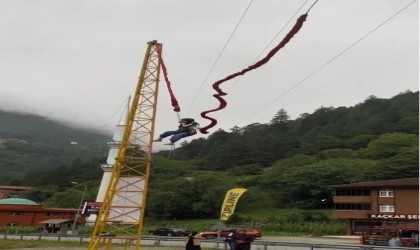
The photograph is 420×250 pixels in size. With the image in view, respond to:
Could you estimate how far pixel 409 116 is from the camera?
11406 cm

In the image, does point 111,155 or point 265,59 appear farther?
point 111,155

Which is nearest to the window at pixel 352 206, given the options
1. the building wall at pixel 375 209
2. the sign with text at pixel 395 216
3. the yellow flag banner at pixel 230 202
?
the building wall at pixel 375 209

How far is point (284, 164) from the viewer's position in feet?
287

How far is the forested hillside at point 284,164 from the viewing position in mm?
69000

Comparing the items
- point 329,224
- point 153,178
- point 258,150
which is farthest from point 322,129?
point 329,224

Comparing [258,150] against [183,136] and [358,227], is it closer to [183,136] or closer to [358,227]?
[358,227]

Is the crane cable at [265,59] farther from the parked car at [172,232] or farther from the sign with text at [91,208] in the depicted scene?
the sign with text at [91,208]

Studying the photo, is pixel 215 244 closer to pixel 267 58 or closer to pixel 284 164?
pixel 267 58

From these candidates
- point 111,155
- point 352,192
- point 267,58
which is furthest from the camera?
point 111,155

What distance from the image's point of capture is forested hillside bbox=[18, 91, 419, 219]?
69.0 meters

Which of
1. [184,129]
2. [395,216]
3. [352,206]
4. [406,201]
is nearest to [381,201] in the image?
[406,201]

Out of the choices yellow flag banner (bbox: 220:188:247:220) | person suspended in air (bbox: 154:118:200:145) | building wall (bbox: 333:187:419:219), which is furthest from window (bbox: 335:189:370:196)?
person suspended in air (bbox: 154:118:200:145)

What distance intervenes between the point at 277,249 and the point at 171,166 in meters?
85.7

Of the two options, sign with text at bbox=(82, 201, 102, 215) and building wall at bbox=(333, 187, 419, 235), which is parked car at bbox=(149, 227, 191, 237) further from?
building wall at bbox=(333, 187, 419, 235)
